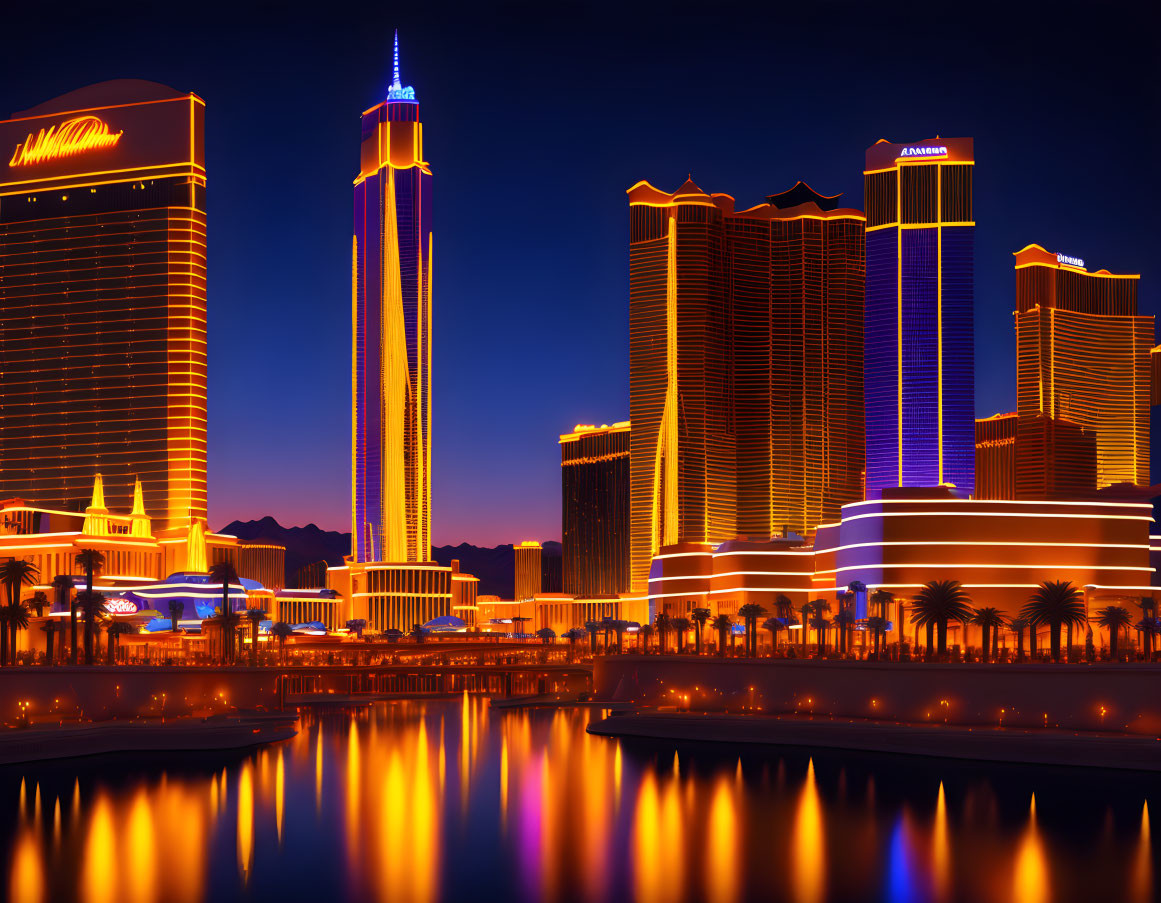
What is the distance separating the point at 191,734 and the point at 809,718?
47.7m

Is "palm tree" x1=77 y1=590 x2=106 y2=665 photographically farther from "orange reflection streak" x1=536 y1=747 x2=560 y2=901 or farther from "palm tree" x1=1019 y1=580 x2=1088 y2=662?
"palm tree" x1=1019 y1=580 x2=1088 y2=662

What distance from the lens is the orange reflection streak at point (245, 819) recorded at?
6919 cm

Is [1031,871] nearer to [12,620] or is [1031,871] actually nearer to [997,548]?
[12,620]

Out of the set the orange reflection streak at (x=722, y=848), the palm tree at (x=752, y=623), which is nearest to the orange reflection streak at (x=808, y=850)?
the orange reflection streak at (x=722, y=848)

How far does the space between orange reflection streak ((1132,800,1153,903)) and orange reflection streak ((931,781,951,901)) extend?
7.64 metres

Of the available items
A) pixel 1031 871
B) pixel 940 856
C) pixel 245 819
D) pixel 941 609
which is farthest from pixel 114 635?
pixel 1031 871

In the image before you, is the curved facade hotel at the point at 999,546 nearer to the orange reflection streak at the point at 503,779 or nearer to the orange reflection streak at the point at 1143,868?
the orange reflection streak at the point at 503,779

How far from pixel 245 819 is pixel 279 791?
10.9 metres

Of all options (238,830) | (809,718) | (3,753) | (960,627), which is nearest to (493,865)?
(238,830)

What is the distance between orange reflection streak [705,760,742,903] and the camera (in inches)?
2482

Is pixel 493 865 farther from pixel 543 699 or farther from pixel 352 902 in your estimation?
pixel 543 699

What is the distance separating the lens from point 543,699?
557 ft

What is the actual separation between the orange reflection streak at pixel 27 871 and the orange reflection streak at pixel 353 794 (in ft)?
46.2

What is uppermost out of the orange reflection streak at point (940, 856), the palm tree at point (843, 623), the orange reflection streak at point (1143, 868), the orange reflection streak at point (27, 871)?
the palm tree at point (843, 623)
